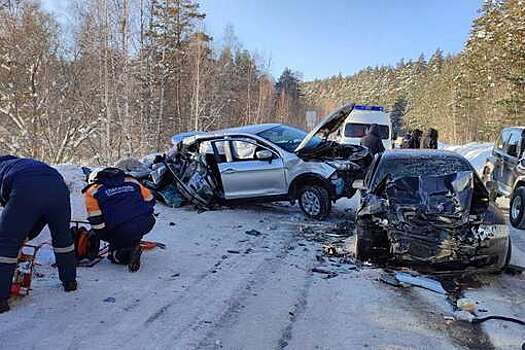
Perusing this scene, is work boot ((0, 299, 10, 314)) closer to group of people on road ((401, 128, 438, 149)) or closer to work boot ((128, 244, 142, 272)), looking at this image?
work boot ((128, 244, 142, 272))

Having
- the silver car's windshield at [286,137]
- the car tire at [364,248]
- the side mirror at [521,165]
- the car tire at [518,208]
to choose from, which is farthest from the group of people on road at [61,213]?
the side mirror at [521,165]

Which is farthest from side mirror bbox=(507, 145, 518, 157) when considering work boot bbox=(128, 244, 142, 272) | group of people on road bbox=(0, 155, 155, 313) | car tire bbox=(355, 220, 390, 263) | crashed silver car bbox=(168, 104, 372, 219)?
work boot bbox=(128, 244, 142, 272)

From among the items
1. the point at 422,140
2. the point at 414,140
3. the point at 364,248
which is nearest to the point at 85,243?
the point at 364,248

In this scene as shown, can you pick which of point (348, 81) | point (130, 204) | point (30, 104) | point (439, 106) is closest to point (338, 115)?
point (130, 204)

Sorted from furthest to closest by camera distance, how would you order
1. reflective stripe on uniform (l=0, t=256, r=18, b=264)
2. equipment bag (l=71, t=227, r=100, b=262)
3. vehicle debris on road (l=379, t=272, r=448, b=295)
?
equipment bag (l=71, t=227, r=100, b=262) < vehicle debris on road (l=379, t=272, r=448, b=295) < reflective stripe on uniform (l=0, t=256, r=18, b=264)

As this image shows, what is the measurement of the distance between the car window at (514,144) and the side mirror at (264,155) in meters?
5.30

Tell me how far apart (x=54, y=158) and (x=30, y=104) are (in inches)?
128

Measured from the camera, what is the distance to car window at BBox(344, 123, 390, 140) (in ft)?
59.6

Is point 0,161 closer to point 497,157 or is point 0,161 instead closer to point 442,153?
point 442,153

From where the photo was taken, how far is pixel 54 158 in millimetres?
26453

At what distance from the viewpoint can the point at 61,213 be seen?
433 centimetres

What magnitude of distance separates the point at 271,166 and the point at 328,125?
1.46 m

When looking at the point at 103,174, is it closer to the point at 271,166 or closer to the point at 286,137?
the point at 271,166

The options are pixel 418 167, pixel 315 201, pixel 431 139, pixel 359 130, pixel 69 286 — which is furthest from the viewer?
pixel 359 130
